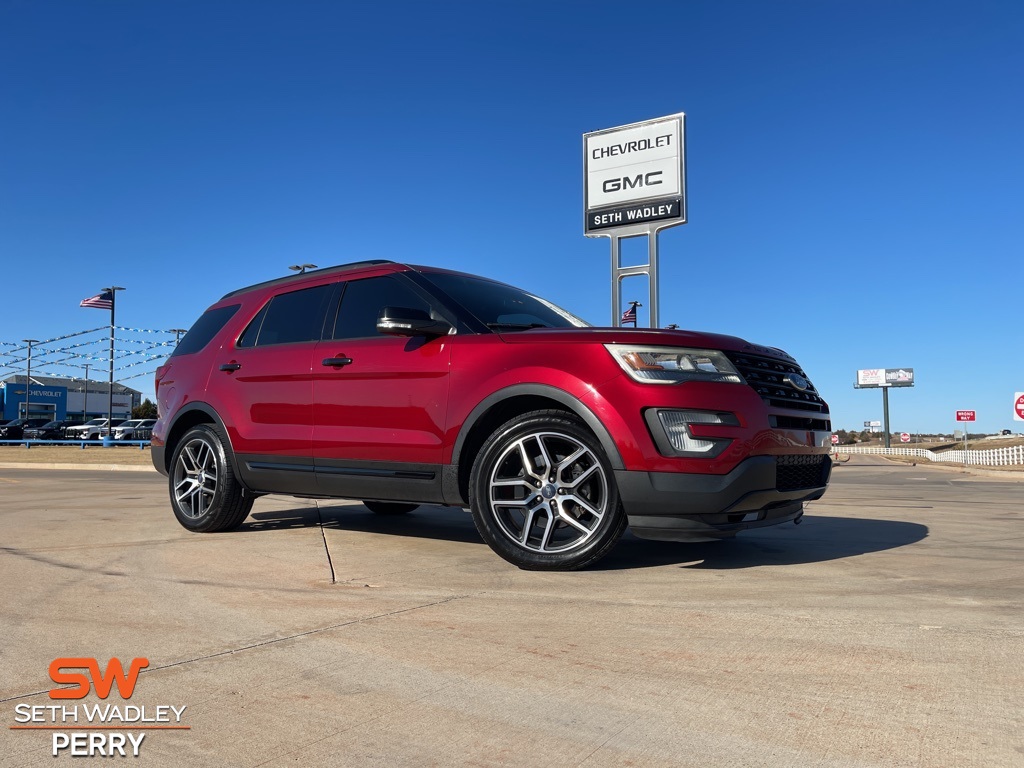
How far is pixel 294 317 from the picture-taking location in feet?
19.2

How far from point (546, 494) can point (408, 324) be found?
1305 millimetres

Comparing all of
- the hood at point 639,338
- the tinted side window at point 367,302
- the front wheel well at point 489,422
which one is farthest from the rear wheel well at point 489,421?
the tinted side window at point 367,302

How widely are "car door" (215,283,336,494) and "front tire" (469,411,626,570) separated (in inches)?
63.1

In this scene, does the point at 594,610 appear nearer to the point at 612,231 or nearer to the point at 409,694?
the point at 409,694

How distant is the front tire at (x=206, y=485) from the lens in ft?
19.3

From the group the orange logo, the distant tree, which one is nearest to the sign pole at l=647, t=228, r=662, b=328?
the orange logo

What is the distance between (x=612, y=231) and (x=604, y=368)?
1244 cm

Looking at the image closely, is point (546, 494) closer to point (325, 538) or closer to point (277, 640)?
point (277, 640)

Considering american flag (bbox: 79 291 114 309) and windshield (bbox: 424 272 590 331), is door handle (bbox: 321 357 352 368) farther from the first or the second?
american flag (bbox: 79 291 114 309)

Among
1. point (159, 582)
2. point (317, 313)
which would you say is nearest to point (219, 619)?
point (159, 582)

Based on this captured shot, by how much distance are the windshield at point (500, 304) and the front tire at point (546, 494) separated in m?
0.86

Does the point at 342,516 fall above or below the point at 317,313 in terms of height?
below

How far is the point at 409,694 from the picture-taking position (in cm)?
229

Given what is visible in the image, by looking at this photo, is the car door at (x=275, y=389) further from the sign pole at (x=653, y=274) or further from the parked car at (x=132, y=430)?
the parked car at (x=132, y=430)
